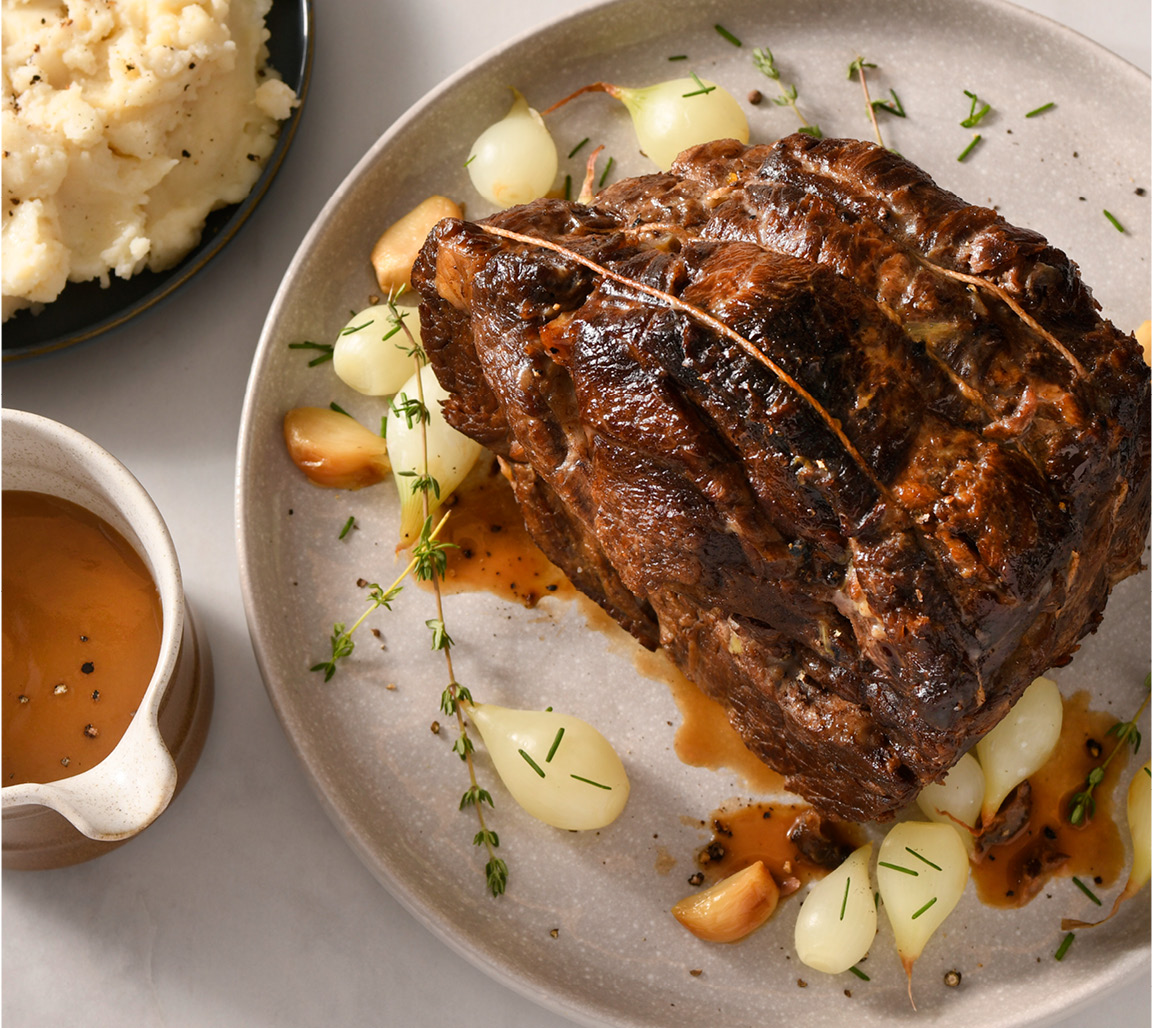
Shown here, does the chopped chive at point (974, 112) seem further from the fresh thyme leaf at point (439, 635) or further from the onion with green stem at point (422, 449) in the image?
the fresh thyme leaf at point (439, 635)

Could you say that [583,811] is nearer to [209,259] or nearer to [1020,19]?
[209,259]

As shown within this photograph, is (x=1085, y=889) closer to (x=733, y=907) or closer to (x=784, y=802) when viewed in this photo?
(x=784, y=802)

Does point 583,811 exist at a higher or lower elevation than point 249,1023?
higher

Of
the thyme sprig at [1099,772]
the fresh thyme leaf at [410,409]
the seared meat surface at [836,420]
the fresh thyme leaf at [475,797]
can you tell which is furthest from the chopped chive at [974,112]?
the fresh thyme leaf at [475,797]

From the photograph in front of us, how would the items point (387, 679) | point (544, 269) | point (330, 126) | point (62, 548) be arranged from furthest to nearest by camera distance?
1. point (330, 126)
2. point (387, 679)
3. point (62, 548)
4. point (544, 269)

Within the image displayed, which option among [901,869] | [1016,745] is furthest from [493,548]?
[1016,745]

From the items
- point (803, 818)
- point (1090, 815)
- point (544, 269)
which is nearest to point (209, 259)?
point (544, 269)
